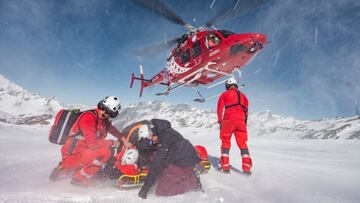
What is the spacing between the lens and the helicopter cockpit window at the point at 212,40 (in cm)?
820

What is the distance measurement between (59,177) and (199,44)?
6.60 meters

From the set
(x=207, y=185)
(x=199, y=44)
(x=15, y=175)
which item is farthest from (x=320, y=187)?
(x=199, y=44)

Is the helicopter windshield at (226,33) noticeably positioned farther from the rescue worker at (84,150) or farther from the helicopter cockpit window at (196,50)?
the rescue worker at (84,150)

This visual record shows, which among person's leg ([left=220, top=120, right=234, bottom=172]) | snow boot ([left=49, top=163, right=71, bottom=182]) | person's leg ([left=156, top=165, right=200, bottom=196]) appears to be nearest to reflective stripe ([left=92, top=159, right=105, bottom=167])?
snow boot ([left=49, top=163, right=71, bottom=182])

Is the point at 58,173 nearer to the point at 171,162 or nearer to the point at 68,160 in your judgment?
the point at 68,160

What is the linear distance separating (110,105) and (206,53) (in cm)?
513

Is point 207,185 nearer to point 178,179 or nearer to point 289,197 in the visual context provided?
point 178,179

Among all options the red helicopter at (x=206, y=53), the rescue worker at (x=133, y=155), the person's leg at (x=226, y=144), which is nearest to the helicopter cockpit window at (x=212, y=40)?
the red helicopter at (x=206, y=53)

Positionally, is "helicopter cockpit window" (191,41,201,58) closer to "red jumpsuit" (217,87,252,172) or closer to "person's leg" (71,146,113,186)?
"red jumpsuit" (217,87,252,172)

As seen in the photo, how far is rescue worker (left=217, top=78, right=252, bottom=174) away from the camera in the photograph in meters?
4.52

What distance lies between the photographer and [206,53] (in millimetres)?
8289

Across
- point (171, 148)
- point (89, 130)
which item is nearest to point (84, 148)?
point (89, 130)

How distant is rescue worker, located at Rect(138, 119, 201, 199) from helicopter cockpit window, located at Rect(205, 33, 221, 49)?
5.51 metres

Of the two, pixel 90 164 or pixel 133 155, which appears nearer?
pixel 90 164
